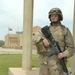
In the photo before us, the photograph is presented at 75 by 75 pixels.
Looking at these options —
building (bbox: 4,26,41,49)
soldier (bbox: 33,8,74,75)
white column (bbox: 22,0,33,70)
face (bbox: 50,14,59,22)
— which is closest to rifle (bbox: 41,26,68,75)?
soldier (bbox: 33,8,74,75)

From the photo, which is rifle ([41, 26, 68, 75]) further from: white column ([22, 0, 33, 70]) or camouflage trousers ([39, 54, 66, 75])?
white column ([22, 0, 33, 70])

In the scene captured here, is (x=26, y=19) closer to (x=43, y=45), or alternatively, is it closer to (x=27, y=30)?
(x=27, y=30)

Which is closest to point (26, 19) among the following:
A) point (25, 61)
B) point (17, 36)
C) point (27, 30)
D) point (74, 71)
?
point (27, 30)

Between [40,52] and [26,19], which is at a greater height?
[26,19]

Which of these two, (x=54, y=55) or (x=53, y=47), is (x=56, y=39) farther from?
(x=54, y=55)

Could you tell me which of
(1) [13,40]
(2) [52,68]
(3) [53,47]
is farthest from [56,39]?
(1) [13,40]

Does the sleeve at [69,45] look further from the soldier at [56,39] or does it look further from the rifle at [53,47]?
the rifle at [53,47]

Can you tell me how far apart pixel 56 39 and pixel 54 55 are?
255 mm

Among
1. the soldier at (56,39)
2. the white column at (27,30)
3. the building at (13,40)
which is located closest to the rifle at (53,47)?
the soldier at (56,39)

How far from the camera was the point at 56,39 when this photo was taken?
4.95 metres

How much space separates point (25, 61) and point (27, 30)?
1.08 metres

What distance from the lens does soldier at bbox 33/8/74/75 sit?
4.94m

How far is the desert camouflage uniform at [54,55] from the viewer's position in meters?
4.94

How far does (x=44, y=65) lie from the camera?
5000mm
